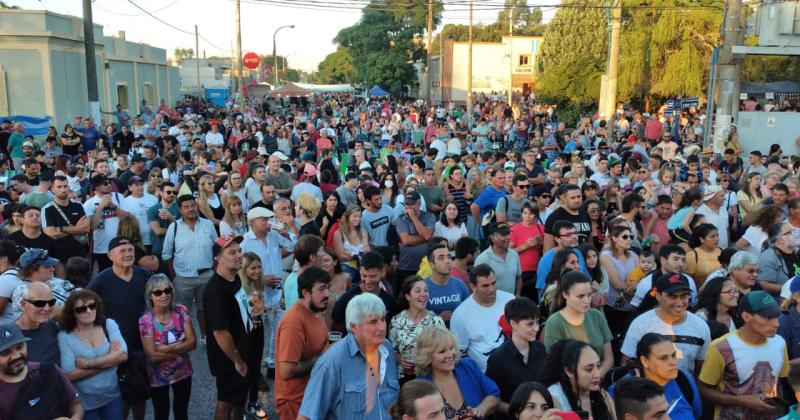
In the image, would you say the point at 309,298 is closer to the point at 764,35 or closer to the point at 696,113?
the point at 764,35

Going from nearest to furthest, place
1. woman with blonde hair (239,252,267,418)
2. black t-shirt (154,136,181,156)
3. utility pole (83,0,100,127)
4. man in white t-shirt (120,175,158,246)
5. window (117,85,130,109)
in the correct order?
woman with blonde hair (239,252,267,418)
man in white t-shirt (120,175,158,246)
black t-shirt (154,136,181,156)
utility pole (83,0,100,127)
window (117,85,130,109)

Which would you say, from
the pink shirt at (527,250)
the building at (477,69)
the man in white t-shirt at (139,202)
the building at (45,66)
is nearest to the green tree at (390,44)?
the building at (477,69)

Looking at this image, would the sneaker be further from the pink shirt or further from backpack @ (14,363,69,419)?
the pink shirt

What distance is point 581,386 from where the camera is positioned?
3.72m

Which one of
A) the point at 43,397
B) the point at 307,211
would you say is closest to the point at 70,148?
the point at 307,211

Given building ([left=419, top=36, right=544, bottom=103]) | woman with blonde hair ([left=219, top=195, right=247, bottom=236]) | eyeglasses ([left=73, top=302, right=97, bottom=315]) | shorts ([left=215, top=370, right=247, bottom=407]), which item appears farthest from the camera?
building ([left=419, top=36, right=544, bottom=103])

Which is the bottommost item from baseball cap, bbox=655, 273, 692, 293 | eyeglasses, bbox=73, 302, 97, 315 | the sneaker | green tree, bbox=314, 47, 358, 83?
→ the sneaker

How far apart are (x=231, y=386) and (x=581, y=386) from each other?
268 centimetres

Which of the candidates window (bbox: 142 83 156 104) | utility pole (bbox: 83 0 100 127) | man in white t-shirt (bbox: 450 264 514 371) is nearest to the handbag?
man in white t-shirt (bbox: 450 264 514 371)

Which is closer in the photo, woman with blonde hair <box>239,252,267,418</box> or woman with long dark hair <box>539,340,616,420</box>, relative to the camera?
woman with long dark hair <box>539,340,616,420</box>

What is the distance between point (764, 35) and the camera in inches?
794

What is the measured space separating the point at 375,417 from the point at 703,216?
5076mm

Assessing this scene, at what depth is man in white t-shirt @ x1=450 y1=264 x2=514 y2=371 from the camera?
4996 millimetres

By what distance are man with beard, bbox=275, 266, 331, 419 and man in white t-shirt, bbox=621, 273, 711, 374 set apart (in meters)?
2.14
